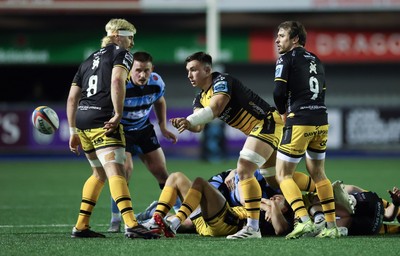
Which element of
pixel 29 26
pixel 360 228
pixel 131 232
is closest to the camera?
pixel 131 232

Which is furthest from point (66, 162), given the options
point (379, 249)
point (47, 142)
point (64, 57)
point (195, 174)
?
point (379, 249)

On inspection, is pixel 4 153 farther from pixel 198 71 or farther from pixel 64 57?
pixel 198 71

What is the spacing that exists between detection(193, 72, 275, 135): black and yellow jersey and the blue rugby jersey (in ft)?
3.56

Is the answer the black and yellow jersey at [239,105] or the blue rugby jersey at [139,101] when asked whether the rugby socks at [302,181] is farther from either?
the blue rugby jersey at [139,101]

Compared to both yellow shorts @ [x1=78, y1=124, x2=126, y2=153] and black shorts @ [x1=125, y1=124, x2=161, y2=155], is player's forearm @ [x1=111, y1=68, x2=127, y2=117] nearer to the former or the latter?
yellow shorts @ [x1=78, y1=124, x2=126, y2=153]

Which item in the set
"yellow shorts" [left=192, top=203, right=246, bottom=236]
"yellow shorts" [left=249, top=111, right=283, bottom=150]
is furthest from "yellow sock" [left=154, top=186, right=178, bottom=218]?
"yellow shorts" [left=249, top=111, right=283, bottom=150]

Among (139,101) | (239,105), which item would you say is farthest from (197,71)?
(139,101)

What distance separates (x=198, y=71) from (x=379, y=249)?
7.22 ft

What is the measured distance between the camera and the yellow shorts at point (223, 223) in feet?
23.3

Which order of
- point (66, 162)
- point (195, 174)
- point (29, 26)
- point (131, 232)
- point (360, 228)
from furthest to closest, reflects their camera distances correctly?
point (29, 26), point (66, 162), point (195, 174), point (360, 228), point (131, 232)

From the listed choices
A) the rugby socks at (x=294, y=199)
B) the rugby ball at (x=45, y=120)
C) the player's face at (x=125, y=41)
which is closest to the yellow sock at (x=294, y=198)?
the rugby socks at (x=294, y=199)

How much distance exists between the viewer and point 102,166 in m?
7.31

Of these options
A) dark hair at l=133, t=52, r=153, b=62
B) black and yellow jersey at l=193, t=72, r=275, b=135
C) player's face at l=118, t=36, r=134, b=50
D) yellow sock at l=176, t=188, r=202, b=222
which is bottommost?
yellow sock at l=176, t=188, r=202, b=222

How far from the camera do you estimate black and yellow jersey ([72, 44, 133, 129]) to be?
23.4 ft
